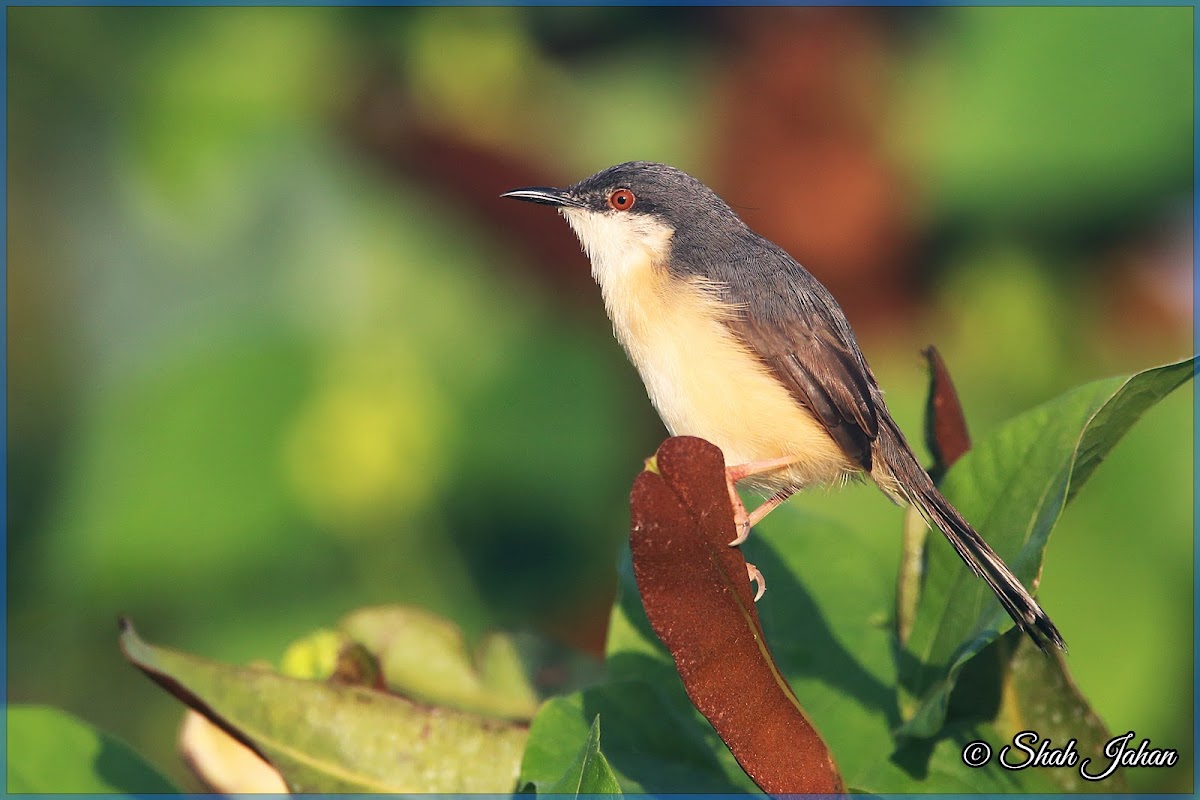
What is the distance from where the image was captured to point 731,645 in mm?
1727

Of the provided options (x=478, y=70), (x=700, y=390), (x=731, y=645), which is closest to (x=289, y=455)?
(x=478, y=70)

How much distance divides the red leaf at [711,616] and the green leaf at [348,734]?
0.57m

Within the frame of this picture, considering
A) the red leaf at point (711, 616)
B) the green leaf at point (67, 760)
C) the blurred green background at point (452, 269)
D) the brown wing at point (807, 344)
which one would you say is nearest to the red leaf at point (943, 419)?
the brown wing at point (807, 344)

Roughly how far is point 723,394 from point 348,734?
3.42 ft

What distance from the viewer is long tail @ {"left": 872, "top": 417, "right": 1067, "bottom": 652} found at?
182cm

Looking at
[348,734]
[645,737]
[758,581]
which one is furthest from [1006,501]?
[348,734]

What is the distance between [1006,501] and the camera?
2.05 metres

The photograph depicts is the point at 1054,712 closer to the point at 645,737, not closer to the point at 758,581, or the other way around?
the point at 758,581

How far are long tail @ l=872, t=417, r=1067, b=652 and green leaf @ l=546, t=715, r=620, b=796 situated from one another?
0.67 metres

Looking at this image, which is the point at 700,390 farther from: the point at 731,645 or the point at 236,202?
the point at 236,202

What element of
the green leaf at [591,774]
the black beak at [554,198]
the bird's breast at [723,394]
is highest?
the black beak at [554,198]

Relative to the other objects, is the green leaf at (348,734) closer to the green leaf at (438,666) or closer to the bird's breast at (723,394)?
the green leaf at (438,666)

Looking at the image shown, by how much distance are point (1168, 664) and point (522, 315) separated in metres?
2.96

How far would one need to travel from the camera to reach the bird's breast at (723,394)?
8.36 ft
